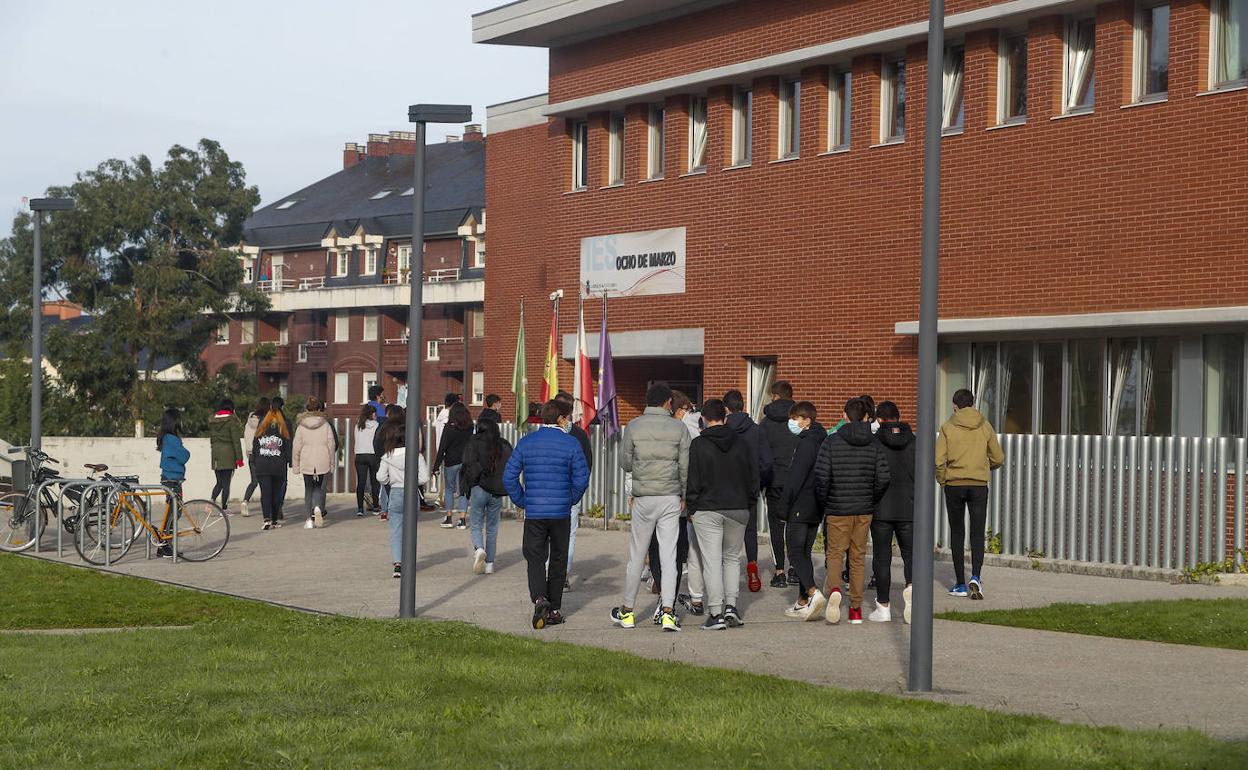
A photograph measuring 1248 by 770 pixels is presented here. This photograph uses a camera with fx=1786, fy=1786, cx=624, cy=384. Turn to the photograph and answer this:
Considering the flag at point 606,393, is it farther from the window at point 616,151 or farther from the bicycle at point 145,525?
the bicycle at point 145,525

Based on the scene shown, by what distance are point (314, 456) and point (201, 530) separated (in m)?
4.00

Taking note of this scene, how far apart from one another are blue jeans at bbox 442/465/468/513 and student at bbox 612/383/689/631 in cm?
978

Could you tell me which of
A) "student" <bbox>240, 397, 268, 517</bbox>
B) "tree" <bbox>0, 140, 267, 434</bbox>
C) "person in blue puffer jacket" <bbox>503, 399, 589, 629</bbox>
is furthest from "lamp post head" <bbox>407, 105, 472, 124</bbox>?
"tree" <bbox>0, 140, 267, 434</bbox>

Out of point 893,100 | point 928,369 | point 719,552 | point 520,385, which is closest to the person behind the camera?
point 928,369

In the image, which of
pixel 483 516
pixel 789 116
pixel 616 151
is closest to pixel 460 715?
pixel 483 516

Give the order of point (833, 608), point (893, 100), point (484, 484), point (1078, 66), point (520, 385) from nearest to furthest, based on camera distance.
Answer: point (833, 608), point (484, 484), point (1078, 66), point (893, 100), point (520, 385)

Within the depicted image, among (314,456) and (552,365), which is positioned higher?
(552,365)

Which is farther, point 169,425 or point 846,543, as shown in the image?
point 169,425

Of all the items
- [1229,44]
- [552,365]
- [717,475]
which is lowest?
[717,475]

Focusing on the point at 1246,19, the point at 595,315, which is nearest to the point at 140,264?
the point at 595,315

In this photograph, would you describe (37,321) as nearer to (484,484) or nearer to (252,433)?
(252,433)

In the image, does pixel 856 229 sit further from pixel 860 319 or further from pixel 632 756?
pixel 632 756

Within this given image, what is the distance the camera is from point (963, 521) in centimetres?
1584

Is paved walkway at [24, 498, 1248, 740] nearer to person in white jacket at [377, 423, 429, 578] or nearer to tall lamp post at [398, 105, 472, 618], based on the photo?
person in white jacket at [377, 423, 429, 578]
